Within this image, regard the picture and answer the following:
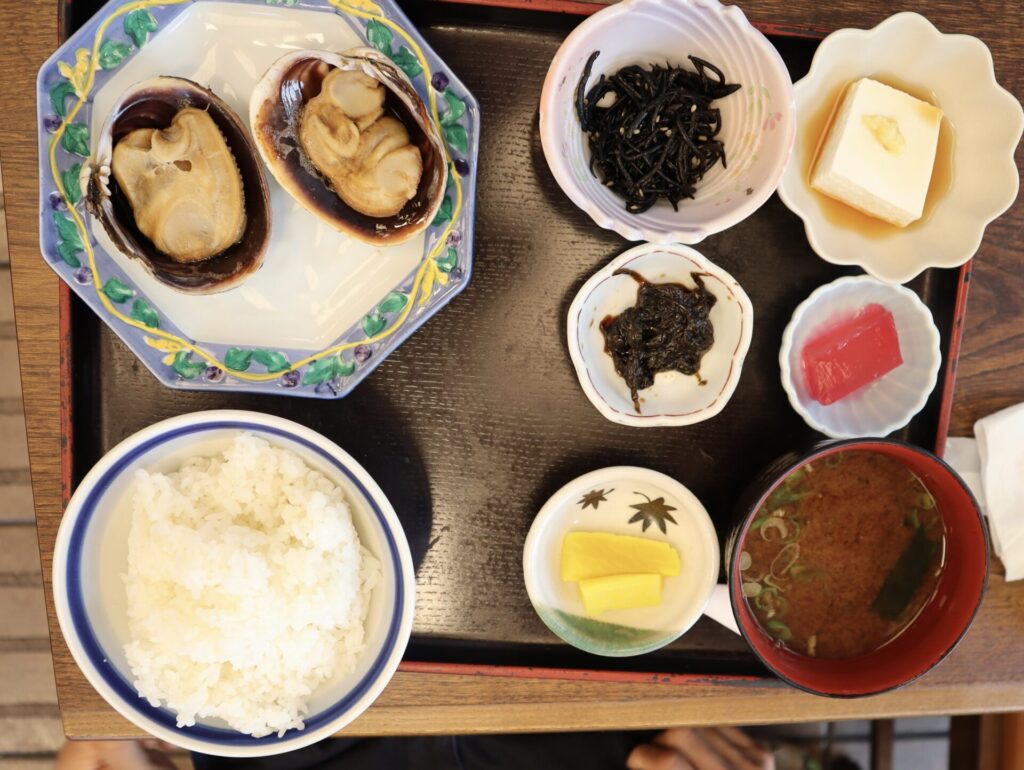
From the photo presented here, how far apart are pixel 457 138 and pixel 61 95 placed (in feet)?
2.65

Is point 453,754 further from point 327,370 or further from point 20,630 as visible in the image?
point 20,630

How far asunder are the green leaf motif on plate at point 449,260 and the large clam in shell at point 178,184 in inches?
14.3

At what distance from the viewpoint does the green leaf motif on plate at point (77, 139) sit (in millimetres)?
1554

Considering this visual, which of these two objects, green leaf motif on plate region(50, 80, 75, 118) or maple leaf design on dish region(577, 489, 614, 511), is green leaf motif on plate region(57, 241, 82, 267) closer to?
green leaf motif on plate region(50, 80, 75, 118)

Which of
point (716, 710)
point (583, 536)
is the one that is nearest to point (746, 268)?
point (583, 536)

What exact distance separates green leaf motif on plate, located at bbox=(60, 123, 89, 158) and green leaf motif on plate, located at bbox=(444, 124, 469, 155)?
2.43 ft

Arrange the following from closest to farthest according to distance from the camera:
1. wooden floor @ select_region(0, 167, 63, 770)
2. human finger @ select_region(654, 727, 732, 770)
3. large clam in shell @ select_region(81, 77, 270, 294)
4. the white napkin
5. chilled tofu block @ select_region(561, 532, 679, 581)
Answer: large clam in shell @ select_region(81, 77, 270, 294)
chilled tofu block @ select_region(561, 532, 679, 581)
the white napkin
human finger @ select_region(654, 727, 732, 770)
wooden floor @ select_region(0, 167, 63, 770)

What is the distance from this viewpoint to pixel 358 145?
5.06 ft

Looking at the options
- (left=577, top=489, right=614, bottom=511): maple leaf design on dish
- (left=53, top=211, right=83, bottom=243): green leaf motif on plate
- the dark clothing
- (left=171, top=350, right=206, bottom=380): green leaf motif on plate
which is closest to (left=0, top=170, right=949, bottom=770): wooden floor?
the dark clothing

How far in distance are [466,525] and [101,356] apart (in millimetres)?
917

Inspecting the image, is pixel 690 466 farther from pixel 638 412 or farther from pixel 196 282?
pixel 196 282

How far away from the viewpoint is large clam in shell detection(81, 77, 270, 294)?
1.51 metres

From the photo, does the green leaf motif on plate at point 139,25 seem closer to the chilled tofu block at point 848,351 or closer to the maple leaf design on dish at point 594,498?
the maple leaf design on dish at point 594,498

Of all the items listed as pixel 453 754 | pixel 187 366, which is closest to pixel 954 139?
pixel 187 366
